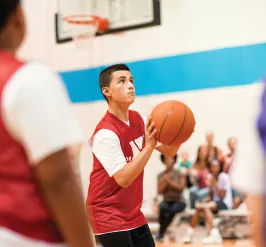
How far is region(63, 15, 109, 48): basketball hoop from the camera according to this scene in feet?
24.7

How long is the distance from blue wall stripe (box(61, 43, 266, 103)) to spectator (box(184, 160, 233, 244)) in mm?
1203

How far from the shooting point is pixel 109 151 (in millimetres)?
3117

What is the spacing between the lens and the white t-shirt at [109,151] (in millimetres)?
3055

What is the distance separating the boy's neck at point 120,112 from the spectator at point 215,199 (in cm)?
383

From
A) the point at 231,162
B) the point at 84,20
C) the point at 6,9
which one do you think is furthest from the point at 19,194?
the point at 84,20

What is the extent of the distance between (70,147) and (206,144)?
620cm

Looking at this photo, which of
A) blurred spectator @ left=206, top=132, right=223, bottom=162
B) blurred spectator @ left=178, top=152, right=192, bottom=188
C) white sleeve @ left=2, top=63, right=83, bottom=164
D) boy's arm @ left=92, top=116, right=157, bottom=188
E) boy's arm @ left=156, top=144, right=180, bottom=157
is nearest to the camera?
white sleeve @ left=2, top=63, right=83, bottom=164

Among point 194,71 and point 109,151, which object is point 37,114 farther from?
point 194,71

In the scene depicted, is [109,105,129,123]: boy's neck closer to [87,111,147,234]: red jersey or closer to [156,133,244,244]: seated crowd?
[87,111,147,234]: red jersey

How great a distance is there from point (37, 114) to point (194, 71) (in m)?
6.28

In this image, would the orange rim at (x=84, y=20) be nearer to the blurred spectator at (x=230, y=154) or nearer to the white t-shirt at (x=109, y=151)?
the blurred spectator at (x=230, y=154)

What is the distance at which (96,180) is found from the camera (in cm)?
329

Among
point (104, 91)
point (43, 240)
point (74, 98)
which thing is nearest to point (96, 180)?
point (104, 91)

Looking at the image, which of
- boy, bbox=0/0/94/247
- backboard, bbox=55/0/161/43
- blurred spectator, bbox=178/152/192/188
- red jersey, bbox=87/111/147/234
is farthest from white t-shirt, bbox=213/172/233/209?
boy, bbox=0/0/94/247
